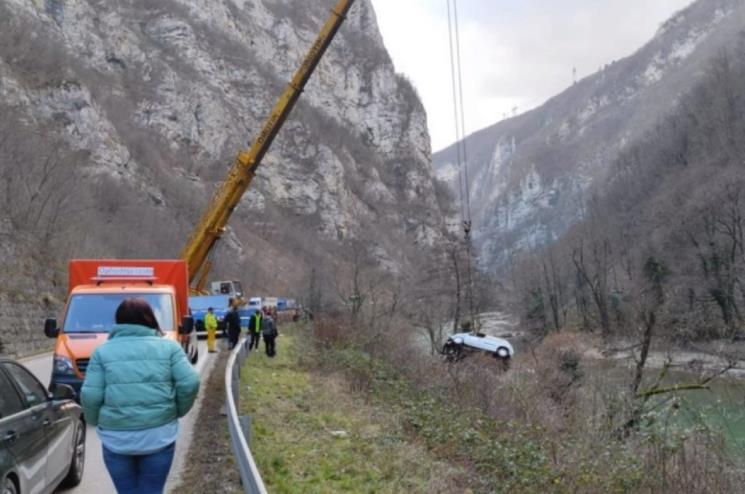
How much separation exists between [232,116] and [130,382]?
9292 cm

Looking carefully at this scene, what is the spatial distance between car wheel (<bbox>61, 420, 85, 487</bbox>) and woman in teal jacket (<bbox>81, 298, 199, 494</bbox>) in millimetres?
2649

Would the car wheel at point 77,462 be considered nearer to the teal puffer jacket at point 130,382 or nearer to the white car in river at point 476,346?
the teal puffer jacket at point 130,382

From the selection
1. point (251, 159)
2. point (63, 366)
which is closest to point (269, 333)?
point (251, 159)

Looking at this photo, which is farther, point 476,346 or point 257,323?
point 476,346

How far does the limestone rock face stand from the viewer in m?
59.0

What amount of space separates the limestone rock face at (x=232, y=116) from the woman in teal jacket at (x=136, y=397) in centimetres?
3416

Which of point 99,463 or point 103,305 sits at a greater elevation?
point 103,305

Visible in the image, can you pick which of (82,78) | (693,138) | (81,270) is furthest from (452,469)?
(693,138)

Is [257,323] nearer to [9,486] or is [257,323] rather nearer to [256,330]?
[256,330]

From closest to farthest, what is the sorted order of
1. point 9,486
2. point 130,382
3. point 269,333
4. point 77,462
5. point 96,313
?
1. point 130,382
2. point 9,486
3. point 77,462
4. point 96,313
5. point 269,333

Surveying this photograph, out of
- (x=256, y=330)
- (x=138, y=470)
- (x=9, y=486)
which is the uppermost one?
(x=256, y=330)

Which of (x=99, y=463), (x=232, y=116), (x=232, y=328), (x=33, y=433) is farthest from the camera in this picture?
(x=232, y=116)

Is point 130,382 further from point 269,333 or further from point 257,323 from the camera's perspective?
point 257,323

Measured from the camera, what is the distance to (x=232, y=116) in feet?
307
